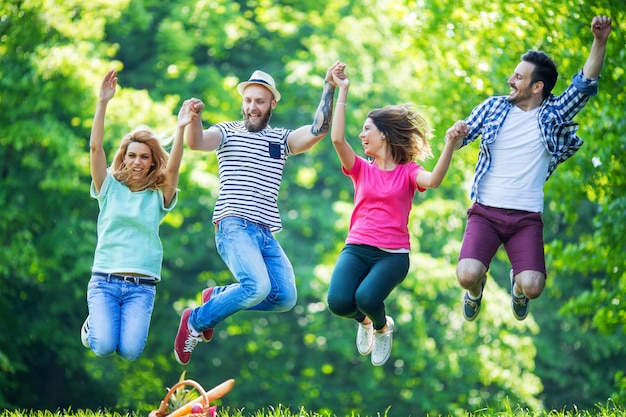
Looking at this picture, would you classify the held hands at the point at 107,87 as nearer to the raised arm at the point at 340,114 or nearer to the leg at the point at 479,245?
the raised arm at the point at 340,114

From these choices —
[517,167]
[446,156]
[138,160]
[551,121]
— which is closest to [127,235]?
[138,160]

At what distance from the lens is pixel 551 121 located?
772cm

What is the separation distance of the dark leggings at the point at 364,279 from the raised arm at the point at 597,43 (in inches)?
77.3

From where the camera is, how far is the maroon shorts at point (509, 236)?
7.68 m

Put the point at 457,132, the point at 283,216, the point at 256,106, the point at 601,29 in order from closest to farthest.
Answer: the point at 457,132 < the point at 601,29 < the point at 256,106 < the point at 283,216

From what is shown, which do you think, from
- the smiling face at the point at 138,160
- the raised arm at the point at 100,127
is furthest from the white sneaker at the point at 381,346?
the raised arm at the point at 100,127

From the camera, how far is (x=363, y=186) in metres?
7.97

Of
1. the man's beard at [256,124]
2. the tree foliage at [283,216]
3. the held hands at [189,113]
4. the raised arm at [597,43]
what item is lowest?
the tree foliage at [283,216]

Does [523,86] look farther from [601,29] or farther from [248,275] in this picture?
[248,275]

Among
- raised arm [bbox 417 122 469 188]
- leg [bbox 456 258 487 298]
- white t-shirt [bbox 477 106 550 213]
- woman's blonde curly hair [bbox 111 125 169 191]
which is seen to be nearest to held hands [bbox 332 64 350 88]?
raised arm [bbox 417 122 469 188]

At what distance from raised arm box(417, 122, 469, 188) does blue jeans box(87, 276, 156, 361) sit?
2.24 m

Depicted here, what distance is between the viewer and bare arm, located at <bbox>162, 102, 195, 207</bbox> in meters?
7.36

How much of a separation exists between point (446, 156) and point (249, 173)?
5.00ft

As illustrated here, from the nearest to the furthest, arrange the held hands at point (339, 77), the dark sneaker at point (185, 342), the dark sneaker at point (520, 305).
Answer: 1. the held hands at point (339, 77)
2. the dark sneaker at point (185, 342)
3. the dark sneaker at point (520, 305)
